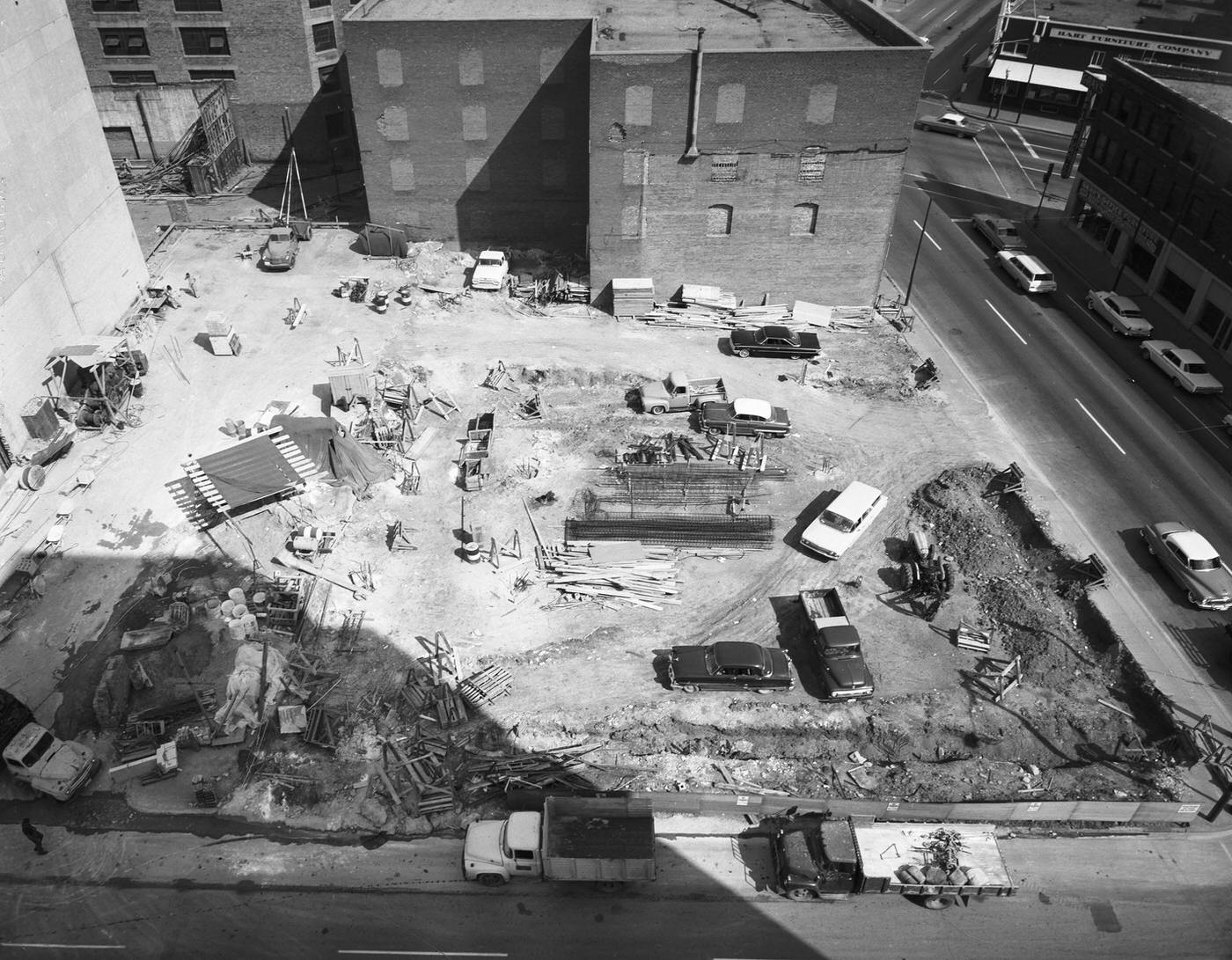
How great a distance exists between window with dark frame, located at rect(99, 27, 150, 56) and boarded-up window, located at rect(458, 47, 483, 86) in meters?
28.6

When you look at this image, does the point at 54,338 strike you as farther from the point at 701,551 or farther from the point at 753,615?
the point at 753,615

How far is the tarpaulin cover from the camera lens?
127ft

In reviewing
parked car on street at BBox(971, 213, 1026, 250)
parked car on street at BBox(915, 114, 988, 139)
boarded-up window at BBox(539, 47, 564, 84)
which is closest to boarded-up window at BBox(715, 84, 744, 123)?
boarded-up window at BBox(539, 47, 564, 84)

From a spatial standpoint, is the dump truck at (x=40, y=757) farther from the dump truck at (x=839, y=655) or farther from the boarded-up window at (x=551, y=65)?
the boarded-up window at (x=551, y=65)

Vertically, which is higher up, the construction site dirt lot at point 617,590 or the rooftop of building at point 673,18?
the rooftop of building at point 673,18

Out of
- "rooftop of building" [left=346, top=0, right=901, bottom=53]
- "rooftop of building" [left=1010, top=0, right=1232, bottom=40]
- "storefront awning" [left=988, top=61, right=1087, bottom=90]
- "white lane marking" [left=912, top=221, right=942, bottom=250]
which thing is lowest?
"white lane marking" [left=912, top=221, right=942, bottom=250]

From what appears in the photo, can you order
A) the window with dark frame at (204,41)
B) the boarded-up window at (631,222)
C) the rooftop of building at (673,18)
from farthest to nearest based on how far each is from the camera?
the window with dark frame at (204,41) < the rooftop of building at (673,18) < the boarded-up window at (631,222)

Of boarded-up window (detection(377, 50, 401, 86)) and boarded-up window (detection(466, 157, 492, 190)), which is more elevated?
boarded-up window (detection(377, 50, 401, 86))

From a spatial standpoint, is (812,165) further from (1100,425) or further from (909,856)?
(909,856)

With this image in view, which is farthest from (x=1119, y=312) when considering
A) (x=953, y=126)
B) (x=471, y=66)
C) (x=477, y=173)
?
(x=471, y=66)

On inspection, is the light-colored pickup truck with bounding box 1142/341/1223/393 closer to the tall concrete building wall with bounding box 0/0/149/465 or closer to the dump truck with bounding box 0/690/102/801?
the dump truck with bounding box 0/690/102/801

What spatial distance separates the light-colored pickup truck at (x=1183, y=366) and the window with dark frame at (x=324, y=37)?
191 feet

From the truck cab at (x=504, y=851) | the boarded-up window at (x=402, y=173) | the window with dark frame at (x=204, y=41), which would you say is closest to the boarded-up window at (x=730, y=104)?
the boarded-up window at (x=402, y=173)

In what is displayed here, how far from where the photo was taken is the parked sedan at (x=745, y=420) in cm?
4216
